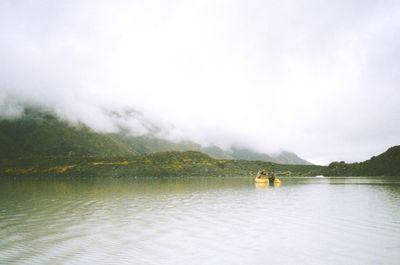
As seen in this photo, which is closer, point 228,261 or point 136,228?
point 228,261

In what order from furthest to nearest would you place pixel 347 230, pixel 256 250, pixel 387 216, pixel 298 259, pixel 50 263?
pixel 387 216, pixel 347 230, pixel 256 250, pixel 298 259, pixel 50 263

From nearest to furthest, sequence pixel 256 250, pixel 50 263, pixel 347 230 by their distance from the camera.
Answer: pixel 50 263
pixel 256 250
pixel 347 230

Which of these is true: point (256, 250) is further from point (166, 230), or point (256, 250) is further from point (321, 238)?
point (166, 230)

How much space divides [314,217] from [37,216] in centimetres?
2936

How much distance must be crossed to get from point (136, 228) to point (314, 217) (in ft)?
61.5

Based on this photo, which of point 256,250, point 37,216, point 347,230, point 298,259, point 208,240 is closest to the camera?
point 298,259

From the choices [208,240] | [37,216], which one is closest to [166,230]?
[208,240]

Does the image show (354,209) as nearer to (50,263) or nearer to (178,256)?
(178,256)

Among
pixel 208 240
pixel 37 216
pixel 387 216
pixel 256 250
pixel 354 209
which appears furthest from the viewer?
pixel 354 209

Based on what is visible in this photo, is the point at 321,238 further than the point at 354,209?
No

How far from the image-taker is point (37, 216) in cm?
4138

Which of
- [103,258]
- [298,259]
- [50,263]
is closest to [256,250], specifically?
[298,259]

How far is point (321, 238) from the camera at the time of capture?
27.9 meters

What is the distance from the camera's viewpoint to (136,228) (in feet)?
107
